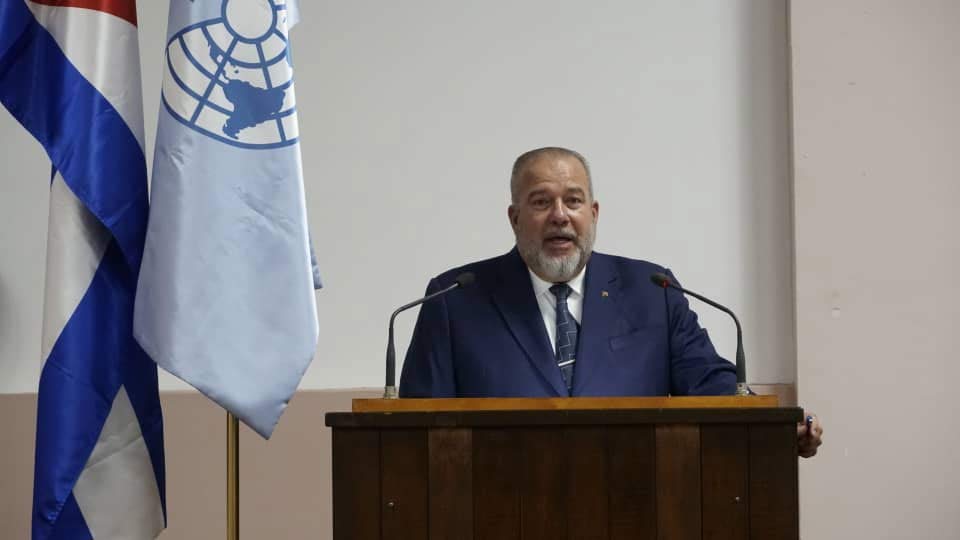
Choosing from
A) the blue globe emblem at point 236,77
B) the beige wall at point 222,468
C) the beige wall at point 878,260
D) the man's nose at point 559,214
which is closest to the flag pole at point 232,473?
the blue globe emblem at point 236,77

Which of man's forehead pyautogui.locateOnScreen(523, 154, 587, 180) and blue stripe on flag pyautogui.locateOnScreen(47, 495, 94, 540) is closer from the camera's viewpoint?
blue stripe on flag pyautogui.locateOnScreen(47, 495, 94, 540)

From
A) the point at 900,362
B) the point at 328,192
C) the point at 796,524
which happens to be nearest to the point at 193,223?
the point at 796,524

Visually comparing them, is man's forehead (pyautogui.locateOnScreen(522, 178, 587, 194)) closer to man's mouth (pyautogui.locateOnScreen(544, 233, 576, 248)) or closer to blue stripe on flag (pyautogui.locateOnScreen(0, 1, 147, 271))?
man's mouth (pyautogui.locateOnScreen(544, 233, 576, 248))

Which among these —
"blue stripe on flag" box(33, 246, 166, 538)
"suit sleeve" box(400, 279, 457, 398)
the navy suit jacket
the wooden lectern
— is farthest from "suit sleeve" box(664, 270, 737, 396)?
"blue stripe on flag" box(33, 246, 166, 538)

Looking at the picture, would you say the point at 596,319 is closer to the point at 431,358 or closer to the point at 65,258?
the point at 431,358

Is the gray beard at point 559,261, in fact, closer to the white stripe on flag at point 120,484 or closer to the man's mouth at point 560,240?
the man's mouth at point 560,240

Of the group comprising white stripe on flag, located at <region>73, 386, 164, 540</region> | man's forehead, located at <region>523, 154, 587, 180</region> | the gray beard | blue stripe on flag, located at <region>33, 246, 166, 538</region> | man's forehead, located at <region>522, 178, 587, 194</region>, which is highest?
man's forehead, located at <region>523, 154, 587, 180</region>

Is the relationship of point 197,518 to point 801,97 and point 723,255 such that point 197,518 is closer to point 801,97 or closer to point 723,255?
point 723,255

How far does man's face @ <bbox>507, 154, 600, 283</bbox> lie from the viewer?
3496mm

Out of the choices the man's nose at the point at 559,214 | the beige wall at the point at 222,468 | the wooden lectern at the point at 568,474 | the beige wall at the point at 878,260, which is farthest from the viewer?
the beige wall at the point at 222,468

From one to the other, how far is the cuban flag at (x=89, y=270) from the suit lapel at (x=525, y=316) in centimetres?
107

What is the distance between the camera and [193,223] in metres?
2.63

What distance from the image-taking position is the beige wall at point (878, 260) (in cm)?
435

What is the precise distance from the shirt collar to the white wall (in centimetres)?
108
